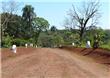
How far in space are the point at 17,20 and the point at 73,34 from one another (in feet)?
80.9

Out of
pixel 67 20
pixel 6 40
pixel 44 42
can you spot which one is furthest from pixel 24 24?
pixel 6 40

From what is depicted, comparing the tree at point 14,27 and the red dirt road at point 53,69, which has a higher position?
the tree at point 14,27

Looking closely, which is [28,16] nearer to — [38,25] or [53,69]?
[38,25]

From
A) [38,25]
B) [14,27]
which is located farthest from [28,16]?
[14,27]

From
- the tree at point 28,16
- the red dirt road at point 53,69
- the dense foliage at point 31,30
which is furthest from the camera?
the tree at point 28,16

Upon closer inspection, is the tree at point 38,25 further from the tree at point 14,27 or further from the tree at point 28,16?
the tree at point 14,27

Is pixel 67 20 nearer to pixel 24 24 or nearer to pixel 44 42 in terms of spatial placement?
pixel 24 24

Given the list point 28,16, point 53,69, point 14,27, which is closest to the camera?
point 53,69

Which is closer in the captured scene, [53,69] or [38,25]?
[53,69]

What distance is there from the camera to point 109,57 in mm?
18125

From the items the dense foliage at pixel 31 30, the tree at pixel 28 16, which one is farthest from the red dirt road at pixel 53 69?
the tree at pixel 28 16

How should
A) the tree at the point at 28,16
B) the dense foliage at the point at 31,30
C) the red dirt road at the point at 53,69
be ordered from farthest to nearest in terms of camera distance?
1. the tree at the point at 28,16
2. the dense foliage at the point at 31,30
3. the red dirt road at the point at 53,69

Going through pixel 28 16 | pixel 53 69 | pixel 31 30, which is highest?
pixel 28 16

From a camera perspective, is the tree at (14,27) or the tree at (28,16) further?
the tree at (28,16)
